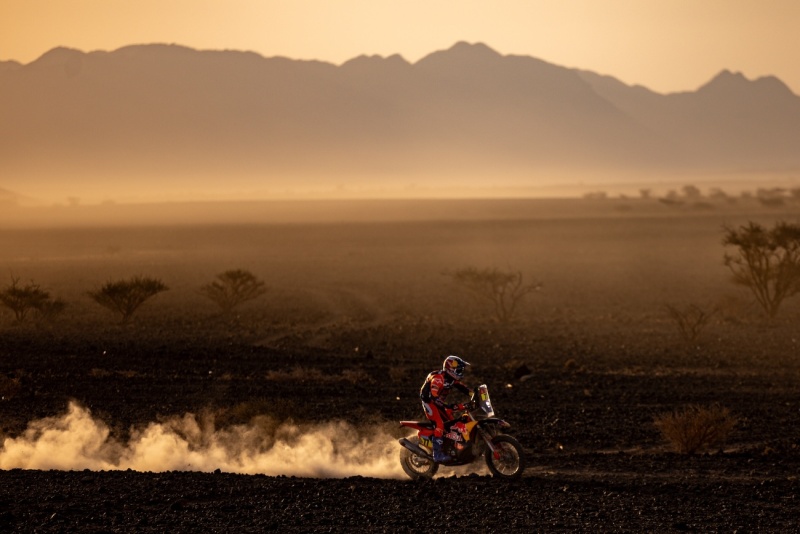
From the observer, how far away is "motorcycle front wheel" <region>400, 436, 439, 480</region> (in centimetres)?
1555

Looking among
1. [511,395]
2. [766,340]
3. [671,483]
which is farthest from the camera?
[766,340]

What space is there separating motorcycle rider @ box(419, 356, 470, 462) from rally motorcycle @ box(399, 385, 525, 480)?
0.07 m

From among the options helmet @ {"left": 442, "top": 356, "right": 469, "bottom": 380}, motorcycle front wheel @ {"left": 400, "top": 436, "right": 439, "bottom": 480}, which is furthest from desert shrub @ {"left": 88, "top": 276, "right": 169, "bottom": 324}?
helmet @ {"left": 442, "top": 356, "right": 469, "bottom": 380}

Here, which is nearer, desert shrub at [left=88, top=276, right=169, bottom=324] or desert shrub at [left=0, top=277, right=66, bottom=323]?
desert shrub at [left=0, top=277, right=66, bottom=323]

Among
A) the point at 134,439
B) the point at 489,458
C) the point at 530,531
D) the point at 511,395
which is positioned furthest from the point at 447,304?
the point at 530,531

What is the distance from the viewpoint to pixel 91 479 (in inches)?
564

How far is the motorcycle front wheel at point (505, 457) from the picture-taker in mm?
15078

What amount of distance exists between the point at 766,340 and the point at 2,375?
73.7ft

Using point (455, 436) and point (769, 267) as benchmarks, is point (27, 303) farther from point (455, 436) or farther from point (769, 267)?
point (455, 436)

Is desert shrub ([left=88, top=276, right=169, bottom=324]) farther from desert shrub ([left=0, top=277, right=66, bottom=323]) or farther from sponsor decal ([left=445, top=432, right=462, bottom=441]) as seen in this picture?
sponsor decal ([left=445, top=432, right=462, bottom=441])

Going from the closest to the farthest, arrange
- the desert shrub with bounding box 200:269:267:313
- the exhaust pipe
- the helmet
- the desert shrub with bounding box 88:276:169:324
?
1. the helmet
2. the exhaust pipe
3. the desert shrub with bounding box 88:276:169:324
4. the desert shrub with bounding box 200:269:267:313

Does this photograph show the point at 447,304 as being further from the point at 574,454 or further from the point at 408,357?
the point at 574,454

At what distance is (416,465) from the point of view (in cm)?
1569

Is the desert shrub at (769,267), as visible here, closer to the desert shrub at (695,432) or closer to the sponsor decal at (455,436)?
the desert shrub at (695,432)
